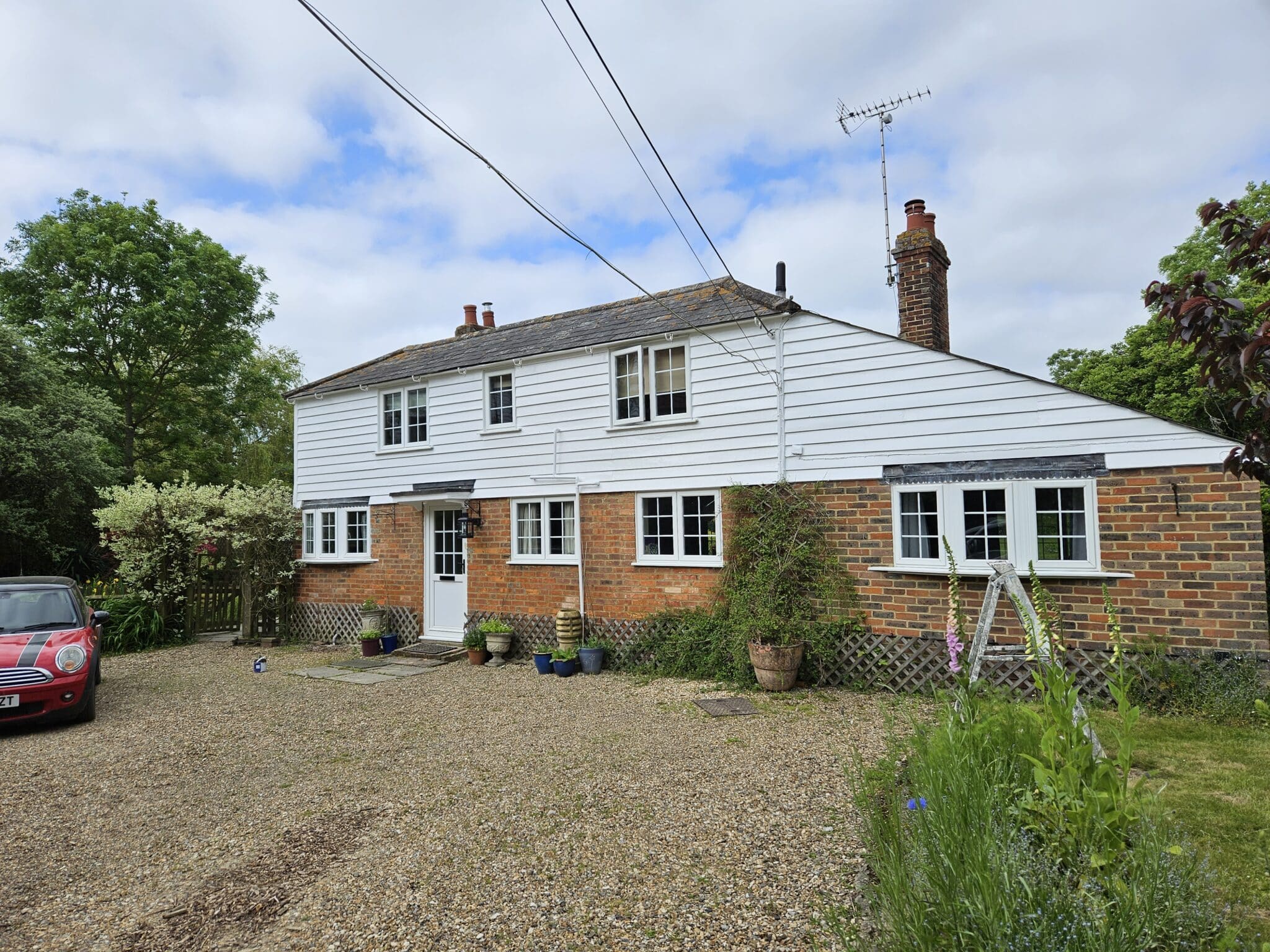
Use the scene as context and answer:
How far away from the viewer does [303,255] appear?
485 inches

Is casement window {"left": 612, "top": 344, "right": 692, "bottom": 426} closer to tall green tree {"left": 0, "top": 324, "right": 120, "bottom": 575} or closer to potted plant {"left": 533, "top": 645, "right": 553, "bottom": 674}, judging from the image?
potted plant {"left": 533, "top": 645, "right": 553, "bottom": 674}

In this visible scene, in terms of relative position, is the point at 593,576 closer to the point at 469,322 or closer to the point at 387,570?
the point at 387,570

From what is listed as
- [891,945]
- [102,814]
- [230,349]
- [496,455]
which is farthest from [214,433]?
[891,945]

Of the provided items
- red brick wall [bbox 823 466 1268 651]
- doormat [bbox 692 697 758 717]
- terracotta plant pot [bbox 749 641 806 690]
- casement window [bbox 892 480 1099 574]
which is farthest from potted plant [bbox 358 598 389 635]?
red brick wall [bbox 823 466 1268 651]

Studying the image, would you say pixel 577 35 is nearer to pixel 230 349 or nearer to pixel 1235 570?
pixel 1235 570

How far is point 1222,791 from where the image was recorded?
5.17 meters

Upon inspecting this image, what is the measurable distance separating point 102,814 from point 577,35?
7218mm

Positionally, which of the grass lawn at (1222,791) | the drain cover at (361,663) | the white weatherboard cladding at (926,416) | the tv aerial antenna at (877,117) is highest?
the tv aerial antenna at (877,117)

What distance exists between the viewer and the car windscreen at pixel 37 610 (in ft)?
27.1

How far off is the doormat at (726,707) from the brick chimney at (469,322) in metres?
11.3

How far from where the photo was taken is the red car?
7609 millimetres

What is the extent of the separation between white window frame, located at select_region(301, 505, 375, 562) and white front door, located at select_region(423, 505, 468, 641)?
1.60 m

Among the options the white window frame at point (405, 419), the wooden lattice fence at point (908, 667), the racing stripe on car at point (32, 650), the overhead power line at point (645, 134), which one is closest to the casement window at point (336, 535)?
the white window frame at point (405, 419)

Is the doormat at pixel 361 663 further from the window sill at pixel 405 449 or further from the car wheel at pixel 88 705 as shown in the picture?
the window sill at pixel 405 449
